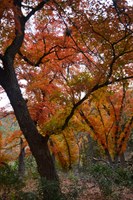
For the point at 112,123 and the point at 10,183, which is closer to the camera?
the point at 10,183

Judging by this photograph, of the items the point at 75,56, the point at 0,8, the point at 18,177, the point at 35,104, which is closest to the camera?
the point at 0,8

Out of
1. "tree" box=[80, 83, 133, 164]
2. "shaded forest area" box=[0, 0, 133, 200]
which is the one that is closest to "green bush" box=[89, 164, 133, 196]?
"shaded forest area" box=[0, 0, 133, 200]

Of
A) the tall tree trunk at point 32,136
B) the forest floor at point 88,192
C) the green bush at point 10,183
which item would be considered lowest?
the forest floor at point 88,192

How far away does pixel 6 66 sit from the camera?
7191 millimetres

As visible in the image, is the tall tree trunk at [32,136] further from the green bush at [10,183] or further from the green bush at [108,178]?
the green bush at [108,178]

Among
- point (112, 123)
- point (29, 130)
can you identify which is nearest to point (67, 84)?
point (29, 130)

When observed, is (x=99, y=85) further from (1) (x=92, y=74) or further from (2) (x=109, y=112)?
(2) (x=109, y=112)

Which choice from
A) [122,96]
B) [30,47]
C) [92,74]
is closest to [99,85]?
[92,74]

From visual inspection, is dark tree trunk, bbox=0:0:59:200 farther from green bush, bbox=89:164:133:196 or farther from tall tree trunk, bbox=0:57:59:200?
green bush, bbox=89:164:133:196

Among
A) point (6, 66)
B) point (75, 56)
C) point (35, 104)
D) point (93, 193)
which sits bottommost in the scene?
point (93, 193)

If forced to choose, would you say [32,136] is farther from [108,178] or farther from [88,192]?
[88,192]

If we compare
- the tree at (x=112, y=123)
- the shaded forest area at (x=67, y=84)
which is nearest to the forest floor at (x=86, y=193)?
the shaded forest area at (x=67, y=84)

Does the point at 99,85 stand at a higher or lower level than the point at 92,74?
lower

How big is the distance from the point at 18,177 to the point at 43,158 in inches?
35.1
